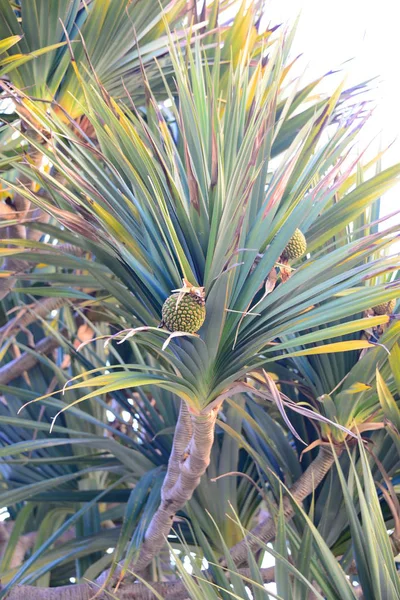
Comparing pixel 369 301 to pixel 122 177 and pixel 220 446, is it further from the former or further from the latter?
pixel 220 446

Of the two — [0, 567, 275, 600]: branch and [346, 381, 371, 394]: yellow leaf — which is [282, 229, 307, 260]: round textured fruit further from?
[0, 567, 275, 600]: branch

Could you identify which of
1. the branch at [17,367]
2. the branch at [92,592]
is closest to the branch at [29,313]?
the branch at [17,367]

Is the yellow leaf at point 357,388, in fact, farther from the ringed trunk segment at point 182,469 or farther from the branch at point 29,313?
the branch at point 29,313

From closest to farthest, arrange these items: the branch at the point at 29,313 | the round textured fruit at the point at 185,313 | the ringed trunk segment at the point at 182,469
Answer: the round textured fruit at the point at 185,313, the ringed trunk segment at the point at 182,469, the branch at the point at 29,313

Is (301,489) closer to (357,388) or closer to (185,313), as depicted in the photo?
(357,388)

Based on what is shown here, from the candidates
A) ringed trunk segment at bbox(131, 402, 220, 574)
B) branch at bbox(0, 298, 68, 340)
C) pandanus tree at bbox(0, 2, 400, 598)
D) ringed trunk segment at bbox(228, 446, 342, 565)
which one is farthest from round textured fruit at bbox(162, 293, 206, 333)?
branch at bbox(0, 298, 68, 340)

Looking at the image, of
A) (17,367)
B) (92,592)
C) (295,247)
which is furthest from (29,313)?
(295,247)

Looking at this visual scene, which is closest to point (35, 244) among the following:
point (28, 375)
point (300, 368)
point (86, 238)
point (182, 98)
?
point (86, 238)
